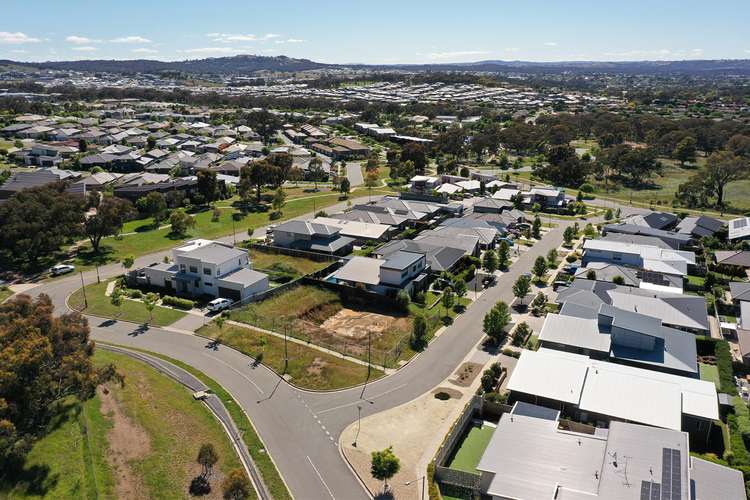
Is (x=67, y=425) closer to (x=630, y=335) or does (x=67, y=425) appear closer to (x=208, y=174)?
(x=630, y=335)

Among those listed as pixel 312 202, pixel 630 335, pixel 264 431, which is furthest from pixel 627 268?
pixel 312 202

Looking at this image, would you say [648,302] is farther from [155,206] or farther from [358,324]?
[155,206]

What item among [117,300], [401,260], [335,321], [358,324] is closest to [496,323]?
[358,324]

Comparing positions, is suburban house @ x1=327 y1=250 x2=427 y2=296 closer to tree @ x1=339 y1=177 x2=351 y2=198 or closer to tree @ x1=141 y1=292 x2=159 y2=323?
tree @ x1=141 y1=292 x2=159 y2=323

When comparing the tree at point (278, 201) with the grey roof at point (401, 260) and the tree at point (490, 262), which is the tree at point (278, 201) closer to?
the grey roof at point (401, 260)

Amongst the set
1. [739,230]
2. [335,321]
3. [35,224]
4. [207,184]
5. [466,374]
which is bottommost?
[335,321]

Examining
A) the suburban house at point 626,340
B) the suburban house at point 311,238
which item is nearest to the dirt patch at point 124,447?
the suburban house at point 626,340

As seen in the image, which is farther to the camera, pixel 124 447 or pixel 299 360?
pixel 299 360
